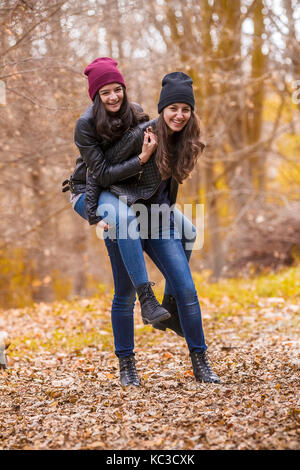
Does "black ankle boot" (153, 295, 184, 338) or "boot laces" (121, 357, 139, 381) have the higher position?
"black ankle boot" (153, 295, 184, 338)

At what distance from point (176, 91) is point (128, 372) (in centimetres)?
200

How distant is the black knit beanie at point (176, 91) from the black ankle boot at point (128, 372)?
1.80 meters

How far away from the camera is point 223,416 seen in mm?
3039

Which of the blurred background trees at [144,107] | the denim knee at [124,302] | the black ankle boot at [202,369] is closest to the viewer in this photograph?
the black ankle boot at [202,369]

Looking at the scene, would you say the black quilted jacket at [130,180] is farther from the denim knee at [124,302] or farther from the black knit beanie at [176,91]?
the denim knee at [124,302]

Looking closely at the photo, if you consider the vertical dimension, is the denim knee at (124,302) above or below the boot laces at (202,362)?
above

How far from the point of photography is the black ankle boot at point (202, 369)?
12.2 ft

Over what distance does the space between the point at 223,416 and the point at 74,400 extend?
44.2 inches

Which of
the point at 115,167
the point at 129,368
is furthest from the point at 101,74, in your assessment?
the point at 129,368

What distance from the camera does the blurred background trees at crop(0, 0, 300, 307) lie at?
560cm

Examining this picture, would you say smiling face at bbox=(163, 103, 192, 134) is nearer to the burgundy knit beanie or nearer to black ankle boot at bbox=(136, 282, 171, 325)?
the burgundy knit beanie

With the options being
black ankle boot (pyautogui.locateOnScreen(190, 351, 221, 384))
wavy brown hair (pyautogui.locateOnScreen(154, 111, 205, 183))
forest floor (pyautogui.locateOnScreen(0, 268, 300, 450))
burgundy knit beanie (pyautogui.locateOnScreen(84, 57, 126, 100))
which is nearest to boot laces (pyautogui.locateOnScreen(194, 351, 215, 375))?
black ankle boot (pyautogui.locateOnScreen(190, 351, 221, 384))

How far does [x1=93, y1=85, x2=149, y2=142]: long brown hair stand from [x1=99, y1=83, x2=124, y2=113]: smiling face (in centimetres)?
3

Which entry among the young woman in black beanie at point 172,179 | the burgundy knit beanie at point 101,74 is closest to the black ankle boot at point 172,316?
the young woman in black beanie at point 172,179
